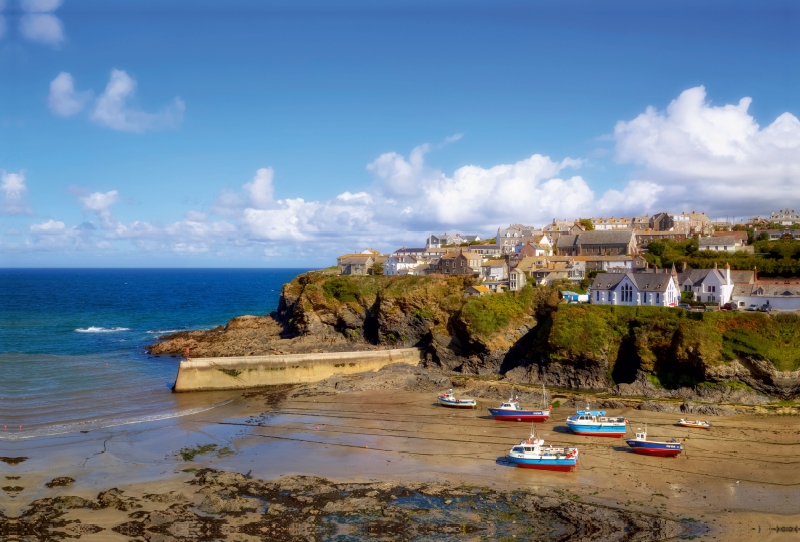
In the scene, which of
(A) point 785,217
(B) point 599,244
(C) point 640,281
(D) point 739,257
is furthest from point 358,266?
(A) point 785,217

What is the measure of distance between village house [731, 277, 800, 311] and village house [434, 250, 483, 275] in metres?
27.3

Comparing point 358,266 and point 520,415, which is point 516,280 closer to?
point 520,415

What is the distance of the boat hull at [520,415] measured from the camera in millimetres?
35875

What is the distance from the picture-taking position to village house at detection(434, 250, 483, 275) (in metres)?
70.1

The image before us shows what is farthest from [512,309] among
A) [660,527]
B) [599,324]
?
[660,527]

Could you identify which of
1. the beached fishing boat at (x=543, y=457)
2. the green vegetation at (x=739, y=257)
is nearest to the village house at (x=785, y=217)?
the green vegetation at (x=739, y=257)

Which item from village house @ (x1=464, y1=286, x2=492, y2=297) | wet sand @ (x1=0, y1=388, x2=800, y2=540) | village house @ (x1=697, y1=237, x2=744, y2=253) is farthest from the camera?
village house @ (x1=697, y1=237, x2=744, y2=253)

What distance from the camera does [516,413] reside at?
36.2m

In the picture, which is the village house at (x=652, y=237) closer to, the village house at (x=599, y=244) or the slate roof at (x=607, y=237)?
the village house at (x=599, y=244)

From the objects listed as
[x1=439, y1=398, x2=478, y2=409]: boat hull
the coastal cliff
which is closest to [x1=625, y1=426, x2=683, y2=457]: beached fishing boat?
[x1=439, y1=398, x2=478, y2=409]: boat hull

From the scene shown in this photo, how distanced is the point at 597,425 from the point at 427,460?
409 inches

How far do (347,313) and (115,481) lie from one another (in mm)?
36831

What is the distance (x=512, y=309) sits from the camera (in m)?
52.9

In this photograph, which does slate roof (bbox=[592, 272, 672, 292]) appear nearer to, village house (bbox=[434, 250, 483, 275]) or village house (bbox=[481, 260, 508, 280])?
village house (bbox=[481, 260, 508, 280])
